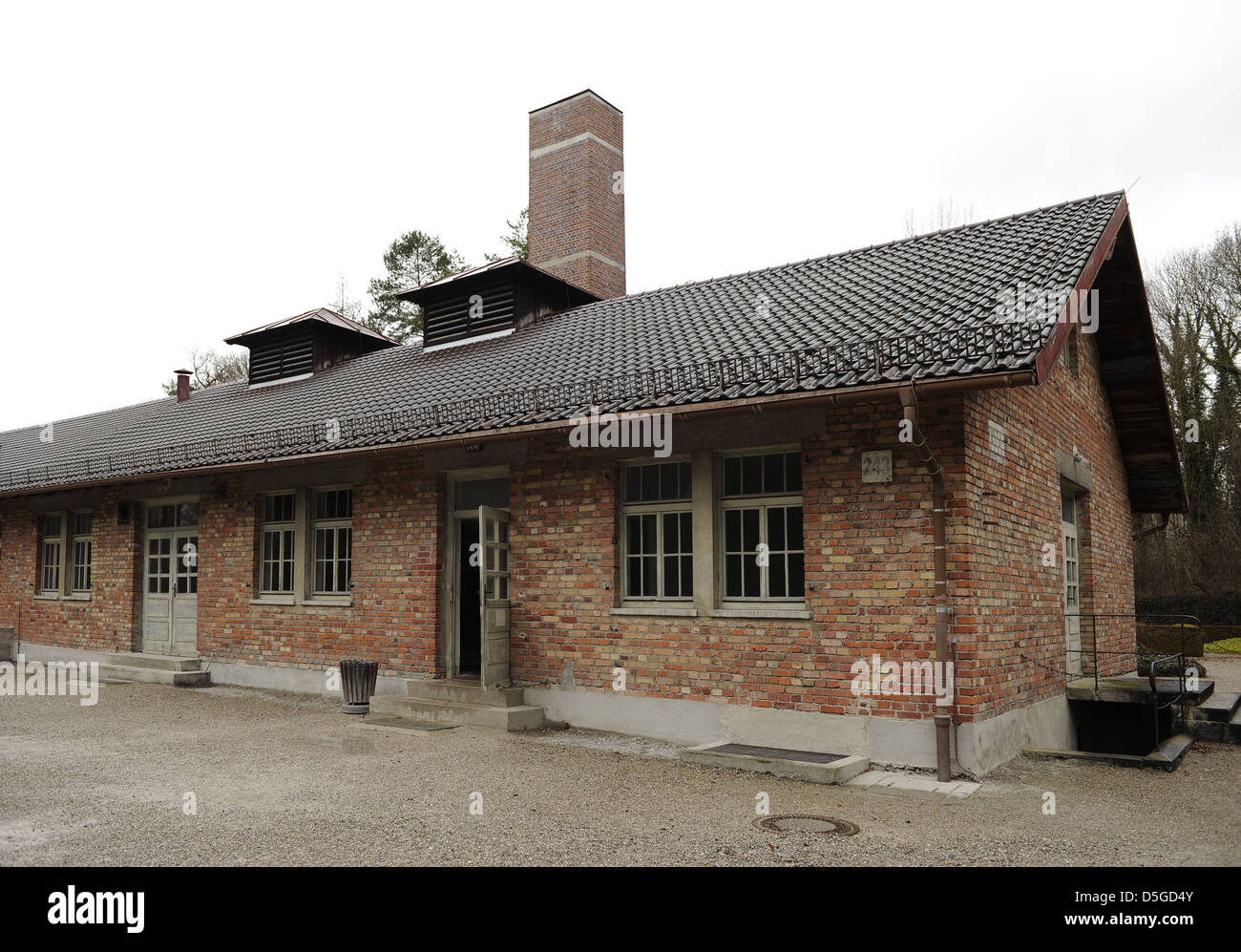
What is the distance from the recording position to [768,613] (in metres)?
8.66

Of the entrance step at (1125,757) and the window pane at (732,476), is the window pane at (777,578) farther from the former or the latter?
the entrance step at (1125,757)

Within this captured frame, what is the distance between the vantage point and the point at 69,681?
14.8 meters

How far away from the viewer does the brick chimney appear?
56.3ft

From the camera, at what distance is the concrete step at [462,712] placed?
32.0 feet

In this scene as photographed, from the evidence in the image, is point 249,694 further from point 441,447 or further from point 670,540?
point 670,540

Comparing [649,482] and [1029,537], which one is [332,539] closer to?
[649,482]

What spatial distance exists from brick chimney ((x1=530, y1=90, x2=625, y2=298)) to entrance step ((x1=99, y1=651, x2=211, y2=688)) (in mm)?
8870

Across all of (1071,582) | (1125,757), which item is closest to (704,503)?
(1125,757)

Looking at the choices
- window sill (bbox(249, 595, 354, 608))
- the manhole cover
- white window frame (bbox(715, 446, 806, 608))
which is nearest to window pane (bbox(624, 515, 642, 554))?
white window frame (bbox(715, 446, 806, 608))

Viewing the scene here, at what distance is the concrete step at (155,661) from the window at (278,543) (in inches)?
66.0

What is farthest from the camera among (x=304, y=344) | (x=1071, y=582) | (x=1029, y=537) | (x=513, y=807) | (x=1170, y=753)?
(x=304, y=344)

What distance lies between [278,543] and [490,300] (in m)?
5.15

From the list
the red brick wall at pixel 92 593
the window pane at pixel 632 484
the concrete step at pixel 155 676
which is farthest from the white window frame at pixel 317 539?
the window pane at pixel 632 484

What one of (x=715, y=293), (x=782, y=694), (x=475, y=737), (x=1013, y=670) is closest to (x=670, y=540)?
(x=782, y=694)
